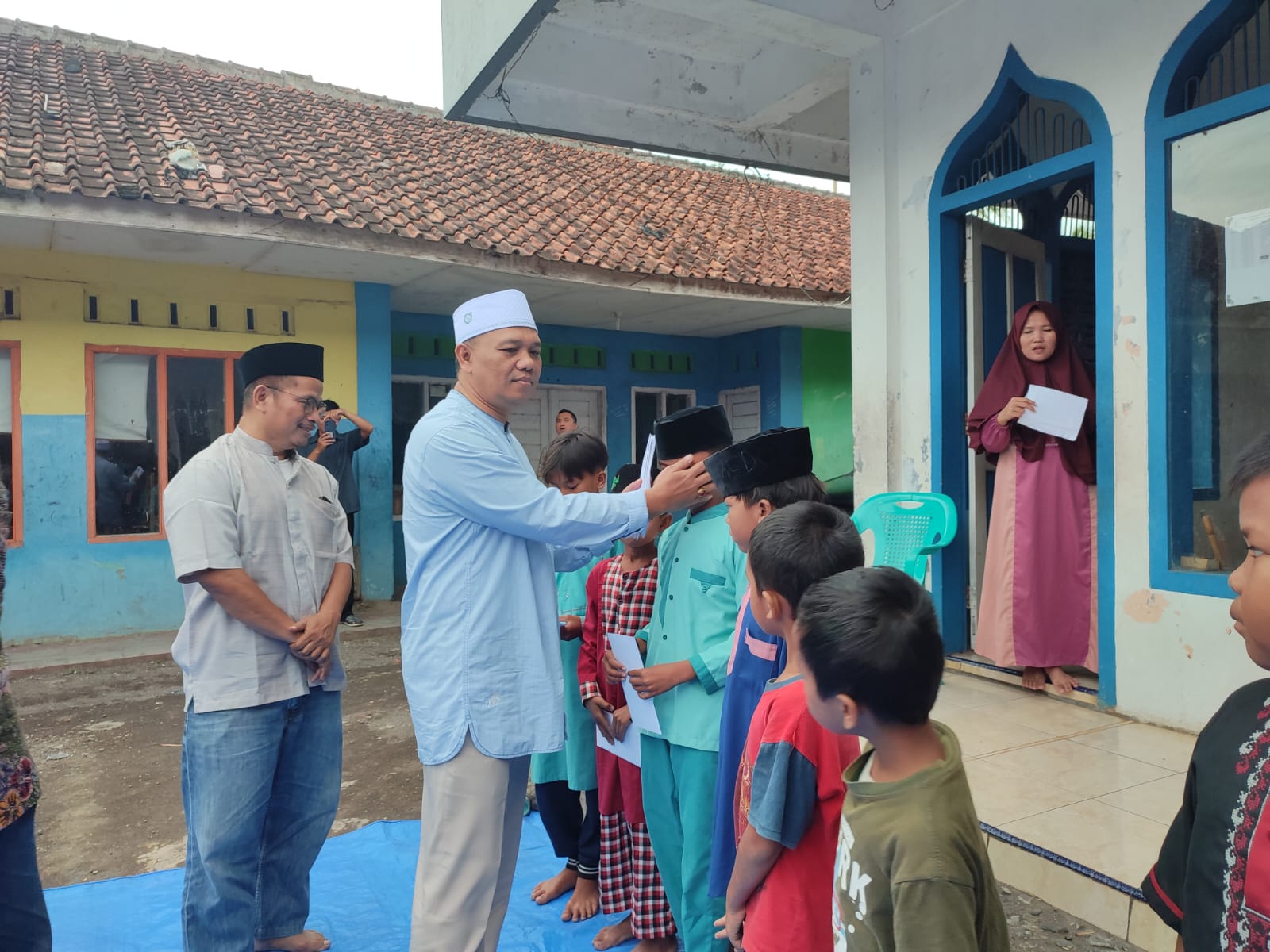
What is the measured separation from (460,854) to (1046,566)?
3281 millimetres

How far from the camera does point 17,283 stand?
7406mm

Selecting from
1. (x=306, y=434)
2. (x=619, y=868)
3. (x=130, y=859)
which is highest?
(x=306, y=434)

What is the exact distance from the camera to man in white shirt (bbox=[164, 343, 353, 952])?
2.35m

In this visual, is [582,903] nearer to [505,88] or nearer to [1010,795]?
[1010,795]

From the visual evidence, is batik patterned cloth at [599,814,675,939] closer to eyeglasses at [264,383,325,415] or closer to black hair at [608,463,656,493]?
black hair at [608,463,656,493]

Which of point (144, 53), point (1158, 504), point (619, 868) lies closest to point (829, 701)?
point (619, 868)

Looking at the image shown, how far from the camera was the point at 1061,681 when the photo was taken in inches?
165

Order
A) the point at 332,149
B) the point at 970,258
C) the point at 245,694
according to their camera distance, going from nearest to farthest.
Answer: the point at 245,694 → the point at 970,258 → the point at 332,149

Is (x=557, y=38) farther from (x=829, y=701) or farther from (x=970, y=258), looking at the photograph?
(x=829, y=701)

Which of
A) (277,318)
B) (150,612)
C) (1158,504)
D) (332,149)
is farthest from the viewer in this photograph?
(332,149)

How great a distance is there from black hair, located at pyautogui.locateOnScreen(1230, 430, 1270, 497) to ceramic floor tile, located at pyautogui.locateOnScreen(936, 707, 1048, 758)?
2.38m

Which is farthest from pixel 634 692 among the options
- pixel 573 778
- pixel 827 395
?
pixel 827 395

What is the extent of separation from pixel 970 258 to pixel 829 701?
13.6ft

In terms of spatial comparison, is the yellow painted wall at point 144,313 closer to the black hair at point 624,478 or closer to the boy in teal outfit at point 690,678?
the black hair at point 624,478
